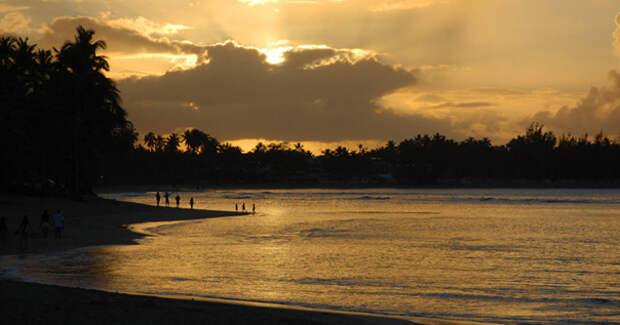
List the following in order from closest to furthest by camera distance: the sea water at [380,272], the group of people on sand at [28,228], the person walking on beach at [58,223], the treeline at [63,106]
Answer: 1. the sea water at [380,272]
2. the group of people on sand at [28,228]
3. the person walking on beach at [58,223]
4. the treeline at [63,106]

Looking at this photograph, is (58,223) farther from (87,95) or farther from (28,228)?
(87,95)

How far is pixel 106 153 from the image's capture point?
65.1 m

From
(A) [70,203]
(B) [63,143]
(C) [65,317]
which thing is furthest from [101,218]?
(C) [65,317]

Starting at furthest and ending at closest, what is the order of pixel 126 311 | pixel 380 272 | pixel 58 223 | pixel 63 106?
1. pixel 63 106
2. pixel 58 223
3. pixel 380 272
4. pixel 126 311

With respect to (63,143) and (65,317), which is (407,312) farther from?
(63,143)

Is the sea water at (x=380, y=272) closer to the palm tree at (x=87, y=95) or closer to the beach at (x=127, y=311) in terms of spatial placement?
the beach at (x=127, y=311)

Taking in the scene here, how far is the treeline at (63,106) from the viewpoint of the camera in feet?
181

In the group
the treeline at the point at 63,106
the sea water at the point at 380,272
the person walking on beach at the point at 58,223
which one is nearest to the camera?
the sea water at the point at 380,272

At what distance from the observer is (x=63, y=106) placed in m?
59.0

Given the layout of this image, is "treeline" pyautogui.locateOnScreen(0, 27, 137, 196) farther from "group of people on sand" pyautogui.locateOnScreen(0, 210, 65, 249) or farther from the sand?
the sand

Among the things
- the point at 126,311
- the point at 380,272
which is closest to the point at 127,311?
the point at 126,311

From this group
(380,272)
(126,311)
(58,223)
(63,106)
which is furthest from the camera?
(63,106)

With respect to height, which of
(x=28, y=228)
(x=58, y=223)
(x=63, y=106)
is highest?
(x=63, y=106)

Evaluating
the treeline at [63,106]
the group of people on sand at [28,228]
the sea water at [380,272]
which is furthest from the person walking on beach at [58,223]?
the treeline at [63,106]
